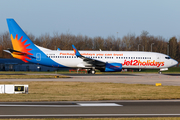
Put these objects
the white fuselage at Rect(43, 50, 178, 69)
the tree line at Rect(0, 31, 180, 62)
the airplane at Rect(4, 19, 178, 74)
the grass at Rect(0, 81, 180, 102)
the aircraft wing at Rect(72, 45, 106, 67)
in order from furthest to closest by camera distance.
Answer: the tree line at Rect(0, 31, 180, 62), the white fuselage at Rect(43, 50, 178, 69), the airplane at Rect(4, 19, 178, 74), the aircraft wing at Rect(72, 45, 106, 67), the grass at Rect(0, 81, 180, 102)

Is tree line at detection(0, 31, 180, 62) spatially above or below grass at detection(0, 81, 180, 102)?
above

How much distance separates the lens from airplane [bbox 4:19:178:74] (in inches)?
1833

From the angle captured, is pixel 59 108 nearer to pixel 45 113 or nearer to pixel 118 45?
pixel 45 113

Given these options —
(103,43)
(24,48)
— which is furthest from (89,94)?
(103,43)

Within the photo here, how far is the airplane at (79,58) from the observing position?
4656 centimetres

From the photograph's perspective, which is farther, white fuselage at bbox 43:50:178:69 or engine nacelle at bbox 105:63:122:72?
white fuselage at bbox 43:50:178:69

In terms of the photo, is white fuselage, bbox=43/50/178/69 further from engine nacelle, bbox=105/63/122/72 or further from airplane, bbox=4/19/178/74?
engine nacelle, bbox=105/63/122/72

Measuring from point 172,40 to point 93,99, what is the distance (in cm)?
11559

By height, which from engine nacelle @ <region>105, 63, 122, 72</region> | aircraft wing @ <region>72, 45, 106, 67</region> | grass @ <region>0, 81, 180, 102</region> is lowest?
grass @ <region>0, 81, 180, 102</region>

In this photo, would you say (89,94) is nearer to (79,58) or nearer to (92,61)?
(92,61)

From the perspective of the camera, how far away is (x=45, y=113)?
12.2 metres

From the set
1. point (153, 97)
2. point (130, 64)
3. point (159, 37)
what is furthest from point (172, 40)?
point (153, 97)

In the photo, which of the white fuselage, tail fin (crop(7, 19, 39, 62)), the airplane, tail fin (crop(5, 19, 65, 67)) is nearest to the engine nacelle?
the airplane

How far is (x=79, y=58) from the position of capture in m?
47.6
